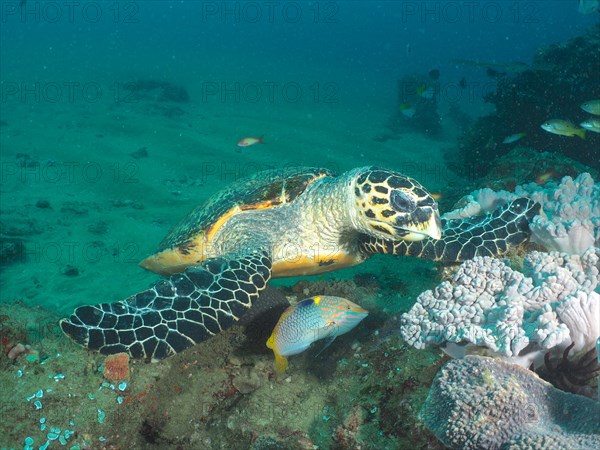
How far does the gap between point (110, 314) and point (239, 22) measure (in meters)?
105

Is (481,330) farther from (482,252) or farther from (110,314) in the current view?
(110,314)

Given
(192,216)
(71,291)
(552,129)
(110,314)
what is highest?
(552,129)

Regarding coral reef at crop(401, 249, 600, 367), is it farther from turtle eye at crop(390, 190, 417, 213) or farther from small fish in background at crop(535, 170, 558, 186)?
small fish in background at crop(535, 170, 558, 186)

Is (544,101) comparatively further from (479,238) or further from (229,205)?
(229,205)

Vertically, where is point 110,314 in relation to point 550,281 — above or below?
below

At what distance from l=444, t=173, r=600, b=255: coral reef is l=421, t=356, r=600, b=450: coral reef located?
1530mm

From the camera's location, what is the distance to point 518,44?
97.9m

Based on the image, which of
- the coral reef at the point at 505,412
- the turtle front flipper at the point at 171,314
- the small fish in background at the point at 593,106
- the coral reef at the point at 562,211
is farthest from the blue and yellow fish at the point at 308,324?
the small fish in background at the point at 593,106

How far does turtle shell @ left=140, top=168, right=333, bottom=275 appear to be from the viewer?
4395mm

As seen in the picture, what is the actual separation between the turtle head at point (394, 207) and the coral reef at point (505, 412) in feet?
5.88

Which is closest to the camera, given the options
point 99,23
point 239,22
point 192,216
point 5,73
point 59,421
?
point 59,421

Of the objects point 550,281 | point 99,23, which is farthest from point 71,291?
point 99,23

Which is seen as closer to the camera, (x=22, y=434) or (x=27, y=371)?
(x=22, y=434)

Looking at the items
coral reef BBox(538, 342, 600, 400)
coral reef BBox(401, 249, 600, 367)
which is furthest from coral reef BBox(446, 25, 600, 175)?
coral reef BBox(538, 342, 600, 400)
